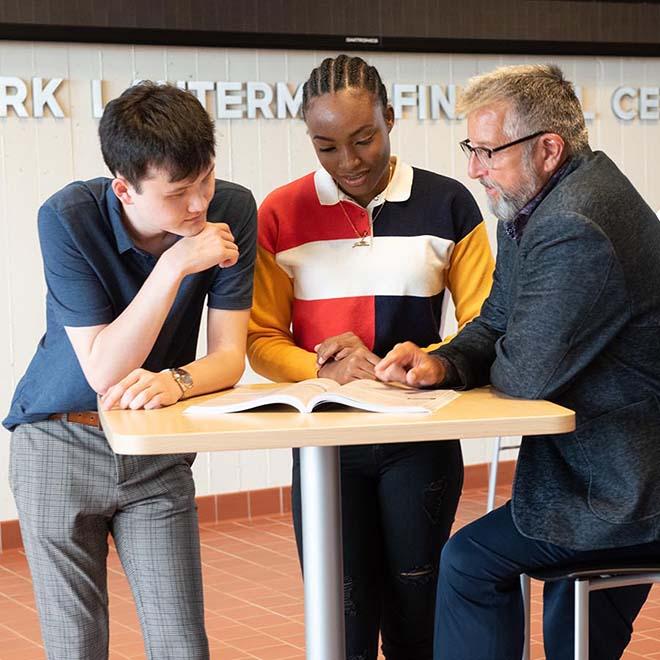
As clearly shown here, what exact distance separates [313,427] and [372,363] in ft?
2.02

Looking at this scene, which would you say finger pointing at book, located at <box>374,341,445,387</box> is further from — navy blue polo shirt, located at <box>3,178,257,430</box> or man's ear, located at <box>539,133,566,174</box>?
man's ear, located at <box>539,133,566,174</box>

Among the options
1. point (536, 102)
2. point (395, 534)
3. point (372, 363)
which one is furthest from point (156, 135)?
point (395, 534)

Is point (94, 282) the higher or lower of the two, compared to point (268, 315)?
higher

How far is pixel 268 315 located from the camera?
2783 mm

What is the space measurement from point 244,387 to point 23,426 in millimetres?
451

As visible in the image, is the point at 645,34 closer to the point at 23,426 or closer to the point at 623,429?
the point at 623,429

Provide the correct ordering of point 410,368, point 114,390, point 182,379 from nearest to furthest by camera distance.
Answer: point 114,390 < point 182,379 < point 410,368

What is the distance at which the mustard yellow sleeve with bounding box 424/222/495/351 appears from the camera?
2785mm

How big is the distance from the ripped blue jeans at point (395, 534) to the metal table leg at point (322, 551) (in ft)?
1.28

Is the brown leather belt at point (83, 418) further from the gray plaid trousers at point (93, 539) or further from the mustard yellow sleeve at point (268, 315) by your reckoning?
the mustard yellow sleeve at point (268, 315)

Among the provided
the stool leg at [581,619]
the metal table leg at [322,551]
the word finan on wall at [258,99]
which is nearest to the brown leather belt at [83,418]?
the metal table leg at [322,551]

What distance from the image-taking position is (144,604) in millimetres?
2340

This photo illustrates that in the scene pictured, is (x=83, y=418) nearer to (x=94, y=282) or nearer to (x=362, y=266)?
(x=94, y=282)

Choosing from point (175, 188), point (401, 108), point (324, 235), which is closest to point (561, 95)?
point (324, 235)
